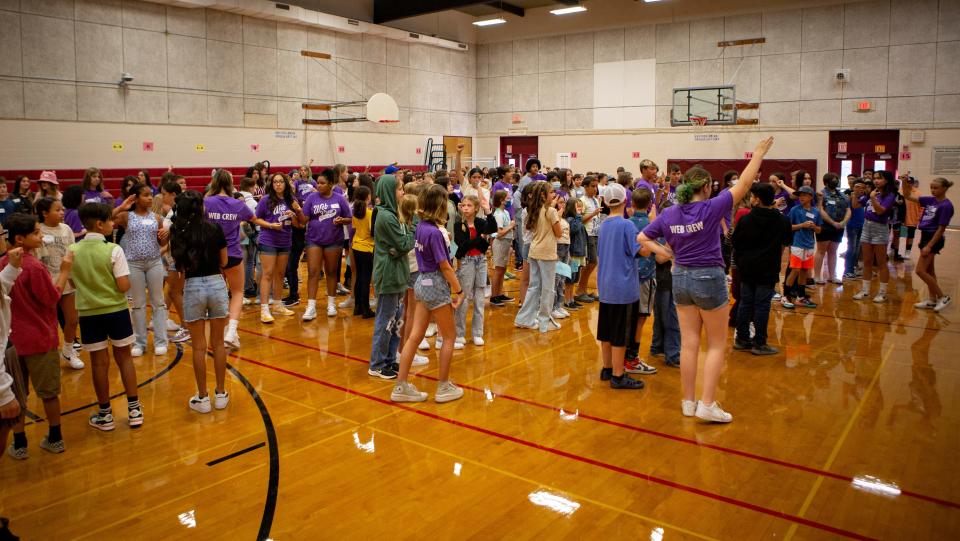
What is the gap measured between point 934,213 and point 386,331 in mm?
7491

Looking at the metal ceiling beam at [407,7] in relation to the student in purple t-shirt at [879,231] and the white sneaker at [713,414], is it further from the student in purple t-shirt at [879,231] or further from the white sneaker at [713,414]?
the white sneaker at [713,414]

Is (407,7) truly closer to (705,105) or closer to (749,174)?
(705,105)

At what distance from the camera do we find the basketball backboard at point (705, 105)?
19562 millimetres

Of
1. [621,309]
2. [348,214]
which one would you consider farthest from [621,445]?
[348,214]

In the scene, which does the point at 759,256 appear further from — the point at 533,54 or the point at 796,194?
the point at 533,54

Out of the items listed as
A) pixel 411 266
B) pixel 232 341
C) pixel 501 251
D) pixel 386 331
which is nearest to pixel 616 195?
pixel 411 266

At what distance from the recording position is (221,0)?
15969 millimetres

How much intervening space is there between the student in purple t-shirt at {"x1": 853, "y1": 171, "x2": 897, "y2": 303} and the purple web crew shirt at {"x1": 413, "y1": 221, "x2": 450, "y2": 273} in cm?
690

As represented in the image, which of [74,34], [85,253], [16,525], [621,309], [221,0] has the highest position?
[221,0]

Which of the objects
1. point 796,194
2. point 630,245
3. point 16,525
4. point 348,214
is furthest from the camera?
point 796,194

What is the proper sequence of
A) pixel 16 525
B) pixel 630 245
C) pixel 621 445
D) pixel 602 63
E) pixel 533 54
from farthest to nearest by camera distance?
pixel 533 54 < pixel 602 63 < pixel 630 245 < pixel 621 445 < pixel 16 525

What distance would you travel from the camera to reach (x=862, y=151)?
59.6 feet

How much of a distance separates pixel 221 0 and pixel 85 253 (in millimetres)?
13352

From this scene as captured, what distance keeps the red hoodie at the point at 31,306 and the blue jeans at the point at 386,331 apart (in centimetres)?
251
